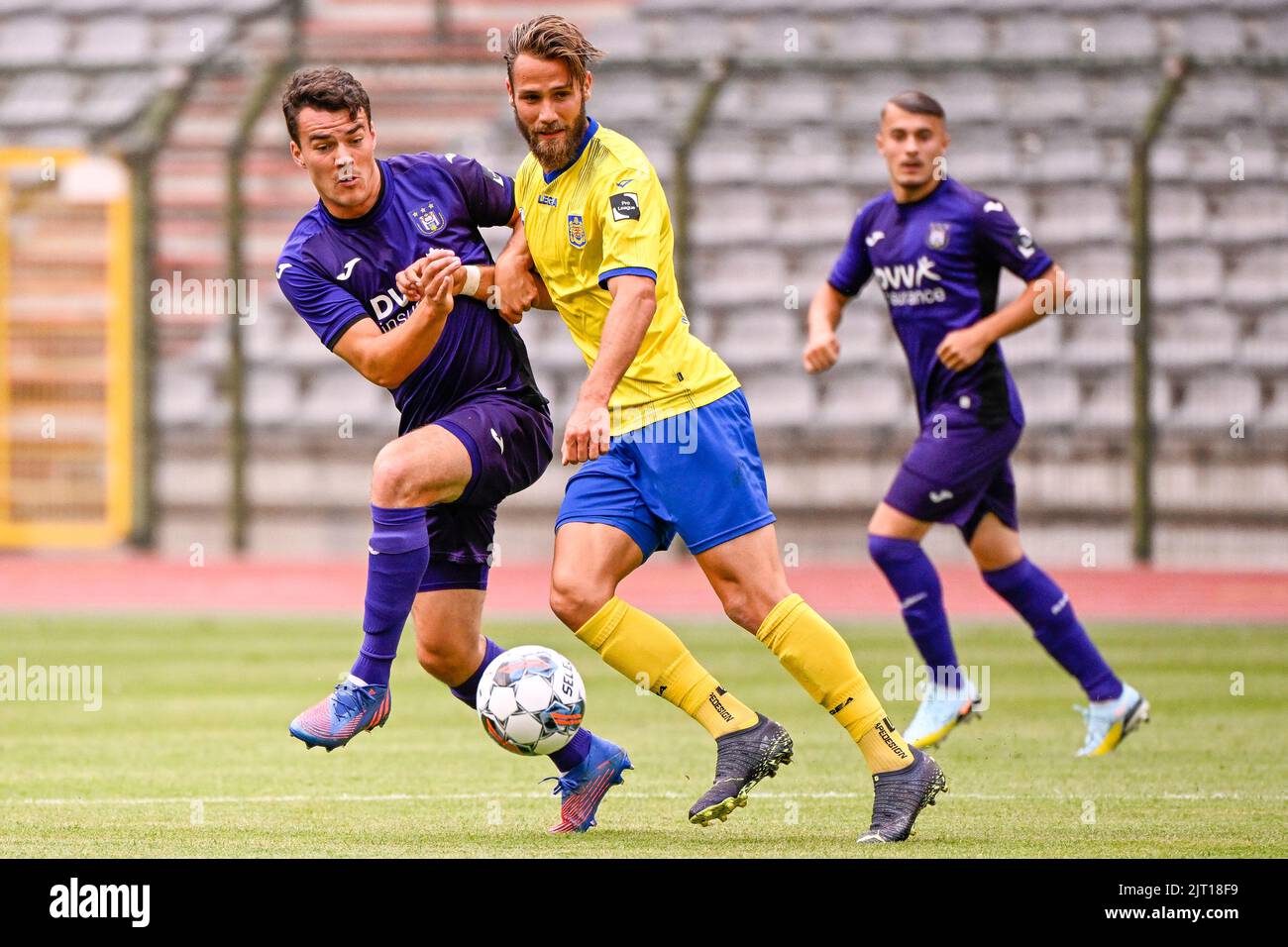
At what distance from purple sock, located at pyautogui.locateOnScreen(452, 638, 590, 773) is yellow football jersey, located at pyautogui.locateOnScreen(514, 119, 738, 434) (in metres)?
0.88

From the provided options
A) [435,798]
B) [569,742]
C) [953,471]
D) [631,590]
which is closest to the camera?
[569,742]

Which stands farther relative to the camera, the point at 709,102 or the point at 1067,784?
the point at 709,102

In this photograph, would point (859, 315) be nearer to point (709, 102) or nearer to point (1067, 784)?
point (709, 102)

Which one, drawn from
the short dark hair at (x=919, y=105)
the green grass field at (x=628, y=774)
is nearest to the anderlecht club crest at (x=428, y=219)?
the green grass field at (x=628, y=774)

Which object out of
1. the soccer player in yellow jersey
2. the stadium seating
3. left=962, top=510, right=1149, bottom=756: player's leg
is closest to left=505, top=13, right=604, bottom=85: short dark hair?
the soccer player in yellow jersey

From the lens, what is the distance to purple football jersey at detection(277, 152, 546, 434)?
5.70 meters

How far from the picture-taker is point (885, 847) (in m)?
5.16

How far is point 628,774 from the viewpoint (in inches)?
269

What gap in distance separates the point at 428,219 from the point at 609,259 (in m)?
0.85

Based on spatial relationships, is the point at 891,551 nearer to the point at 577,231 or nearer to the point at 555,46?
the point at 577,231

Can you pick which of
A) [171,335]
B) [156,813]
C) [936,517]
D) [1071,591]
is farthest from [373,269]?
[171,335]

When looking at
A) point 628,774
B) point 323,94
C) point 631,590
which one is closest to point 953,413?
point 628,774

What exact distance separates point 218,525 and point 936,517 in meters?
9.18

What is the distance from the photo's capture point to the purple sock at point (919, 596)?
7488mm
